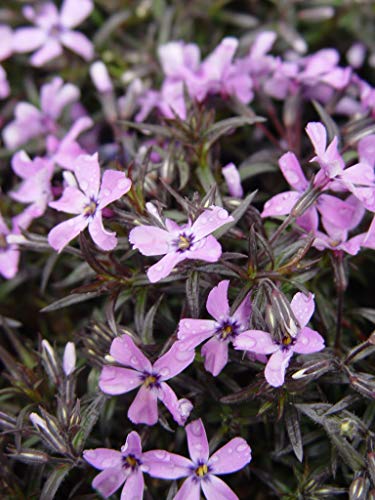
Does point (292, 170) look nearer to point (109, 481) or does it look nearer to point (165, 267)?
point (165, 267)

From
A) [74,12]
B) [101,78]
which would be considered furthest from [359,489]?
[74,12]

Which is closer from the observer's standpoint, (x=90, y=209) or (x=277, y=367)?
(x=277, y=367)

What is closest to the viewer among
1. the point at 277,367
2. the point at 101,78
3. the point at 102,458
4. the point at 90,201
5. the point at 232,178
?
the point at 277,367

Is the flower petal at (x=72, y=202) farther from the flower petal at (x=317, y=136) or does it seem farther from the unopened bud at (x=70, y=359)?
the flower petal at (x=317, y=136)

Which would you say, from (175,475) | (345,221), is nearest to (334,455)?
(175,475)

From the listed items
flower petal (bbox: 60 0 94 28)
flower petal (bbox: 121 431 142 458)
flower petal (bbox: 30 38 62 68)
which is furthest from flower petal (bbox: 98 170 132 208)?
flower petal (bbox: 60 0 94 28)

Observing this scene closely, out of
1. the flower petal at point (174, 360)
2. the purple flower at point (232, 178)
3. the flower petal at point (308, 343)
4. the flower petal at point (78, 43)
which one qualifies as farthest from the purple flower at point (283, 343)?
the flower petal at point (78, 43)

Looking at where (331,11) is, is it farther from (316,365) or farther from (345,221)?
(316,365)
